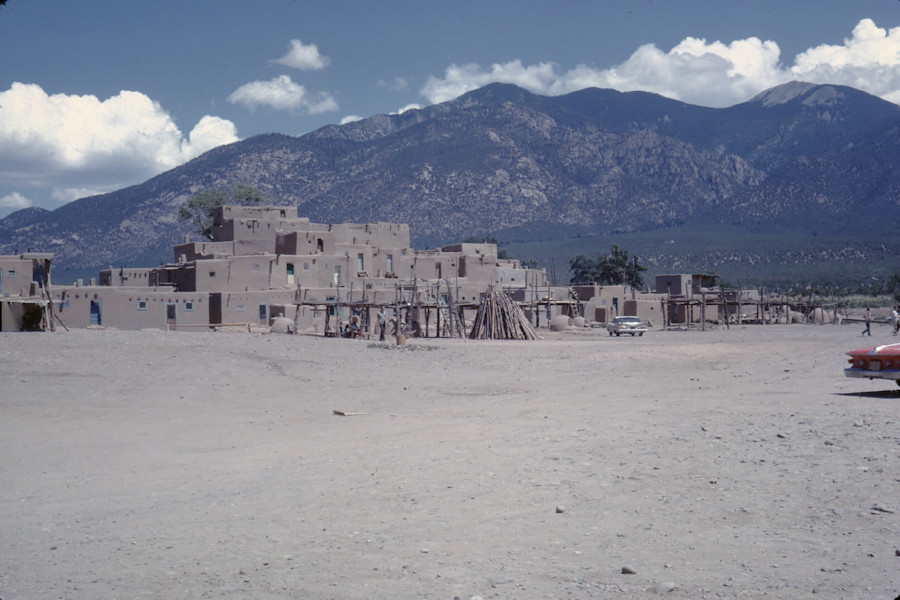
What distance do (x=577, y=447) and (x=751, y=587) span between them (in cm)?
445

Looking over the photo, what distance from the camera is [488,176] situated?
170 metres

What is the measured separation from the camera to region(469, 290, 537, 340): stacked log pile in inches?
1518

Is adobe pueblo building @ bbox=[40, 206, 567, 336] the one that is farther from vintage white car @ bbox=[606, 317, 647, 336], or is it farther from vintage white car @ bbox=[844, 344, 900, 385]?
vintage white car @ bbox=[844, 344, 900, 385]

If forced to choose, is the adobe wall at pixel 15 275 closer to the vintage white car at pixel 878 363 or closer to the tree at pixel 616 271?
the vintage white car at pixel 878 363

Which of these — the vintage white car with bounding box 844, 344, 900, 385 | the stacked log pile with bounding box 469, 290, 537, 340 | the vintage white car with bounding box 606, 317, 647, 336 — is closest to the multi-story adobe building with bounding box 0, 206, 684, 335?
the stacked log pile with bounding box 469, 290, 537, 340

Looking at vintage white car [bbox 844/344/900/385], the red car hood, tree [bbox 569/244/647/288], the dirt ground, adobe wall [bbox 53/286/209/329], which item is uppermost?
Result: tree [bbox 569/244/647/288]

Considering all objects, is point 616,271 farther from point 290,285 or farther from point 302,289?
point 302,289

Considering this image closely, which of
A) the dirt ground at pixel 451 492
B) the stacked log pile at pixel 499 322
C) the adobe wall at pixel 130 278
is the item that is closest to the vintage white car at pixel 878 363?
the dirt ground at pixel 451 492

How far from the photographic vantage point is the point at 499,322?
3891 centimetres

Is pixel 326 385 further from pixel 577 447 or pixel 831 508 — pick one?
pixel 831 508

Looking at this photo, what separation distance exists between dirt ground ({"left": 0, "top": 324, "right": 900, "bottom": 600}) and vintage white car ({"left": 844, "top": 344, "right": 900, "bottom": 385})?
0.37m

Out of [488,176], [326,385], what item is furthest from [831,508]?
[488,176]

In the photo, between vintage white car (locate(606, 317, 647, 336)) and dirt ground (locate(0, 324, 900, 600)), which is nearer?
dirt ground (locate(0, 324, 900, 600))

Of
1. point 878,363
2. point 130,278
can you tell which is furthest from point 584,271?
point 878,363
